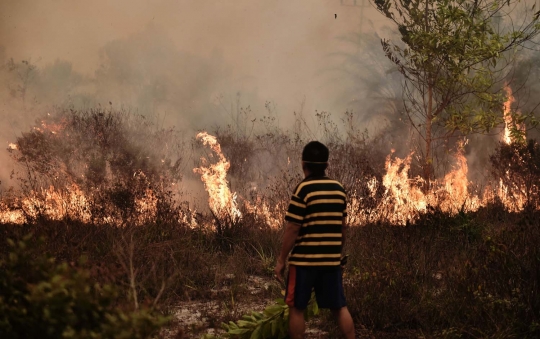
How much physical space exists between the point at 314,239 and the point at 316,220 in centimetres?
13

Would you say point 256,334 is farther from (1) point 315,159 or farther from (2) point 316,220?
(1) point 315,159

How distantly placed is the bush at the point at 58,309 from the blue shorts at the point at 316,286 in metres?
1.46

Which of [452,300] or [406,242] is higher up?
[406,242]

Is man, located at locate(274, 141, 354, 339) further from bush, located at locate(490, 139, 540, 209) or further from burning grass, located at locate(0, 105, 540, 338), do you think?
bush, located at locate(490, 139, 540, 209)

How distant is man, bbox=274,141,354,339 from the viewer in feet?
13.7

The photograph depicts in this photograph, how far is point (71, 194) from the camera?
10.1m

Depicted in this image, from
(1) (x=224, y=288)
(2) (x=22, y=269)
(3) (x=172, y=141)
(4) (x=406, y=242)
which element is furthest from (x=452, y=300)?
(3) (x=172, y=141)

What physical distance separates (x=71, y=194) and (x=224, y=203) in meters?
2.54

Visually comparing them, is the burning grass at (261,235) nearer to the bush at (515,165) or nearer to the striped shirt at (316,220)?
the bush at (515,165)

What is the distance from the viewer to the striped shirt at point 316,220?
13.7ft

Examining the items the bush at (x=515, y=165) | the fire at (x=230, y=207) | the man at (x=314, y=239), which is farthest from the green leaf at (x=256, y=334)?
the bush at (x=515, y=165)

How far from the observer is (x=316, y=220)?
165 inches

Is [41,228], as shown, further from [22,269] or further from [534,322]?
[534,322]

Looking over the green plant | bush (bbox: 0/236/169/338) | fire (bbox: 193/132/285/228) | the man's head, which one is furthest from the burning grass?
the man's head
